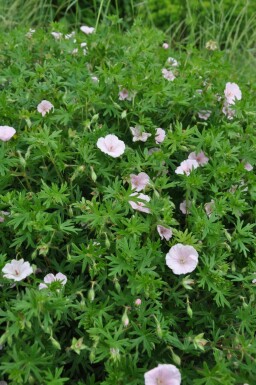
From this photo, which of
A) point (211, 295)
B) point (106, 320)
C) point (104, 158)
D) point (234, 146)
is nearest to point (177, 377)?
point (106, 320)

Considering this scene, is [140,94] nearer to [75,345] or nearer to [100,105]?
[100,105]

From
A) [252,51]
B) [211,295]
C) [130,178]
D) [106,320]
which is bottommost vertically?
[252,51]

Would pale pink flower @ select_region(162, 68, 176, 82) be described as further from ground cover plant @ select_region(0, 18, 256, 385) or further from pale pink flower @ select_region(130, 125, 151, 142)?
pale pink flower @ select_region(130, 125, 151, 142)

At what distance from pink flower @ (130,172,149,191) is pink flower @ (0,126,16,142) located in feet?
Result: 1.53

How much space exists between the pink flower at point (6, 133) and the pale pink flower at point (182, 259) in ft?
2.39

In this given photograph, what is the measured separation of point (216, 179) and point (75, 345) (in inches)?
32.9

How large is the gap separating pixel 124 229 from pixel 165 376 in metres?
0.49

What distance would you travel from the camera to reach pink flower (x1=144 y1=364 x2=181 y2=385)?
153 cm

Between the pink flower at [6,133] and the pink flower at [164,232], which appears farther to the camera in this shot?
the pink flower at [6,133]

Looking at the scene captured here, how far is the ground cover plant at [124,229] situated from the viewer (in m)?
1.62

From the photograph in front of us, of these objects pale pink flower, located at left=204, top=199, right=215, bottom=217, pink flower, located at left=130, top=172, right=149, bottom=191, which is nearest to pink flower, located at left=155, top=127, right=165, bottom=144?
pink flower, located at left=130, top=172, right=149, bottom=191

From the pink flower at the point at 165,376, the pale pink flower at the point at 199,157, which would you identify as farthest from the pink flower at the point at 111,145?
the pink flower at the point at 165,376

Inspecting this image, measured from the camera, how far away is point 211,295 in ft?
6.16

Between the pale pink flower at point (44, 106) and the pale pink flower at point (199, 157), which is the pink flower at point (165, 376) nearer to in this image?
the pale pink flower at point (199, 157)
